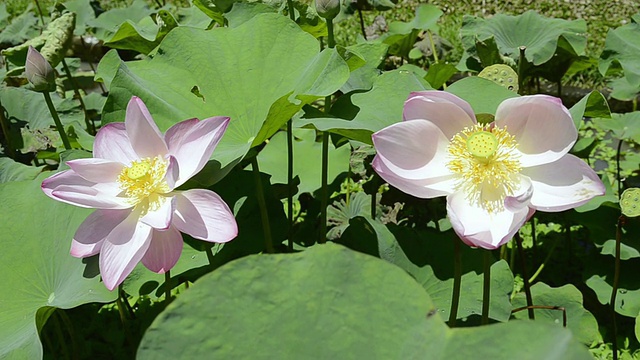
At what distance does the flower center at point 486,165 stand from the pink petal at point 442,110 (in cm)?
1

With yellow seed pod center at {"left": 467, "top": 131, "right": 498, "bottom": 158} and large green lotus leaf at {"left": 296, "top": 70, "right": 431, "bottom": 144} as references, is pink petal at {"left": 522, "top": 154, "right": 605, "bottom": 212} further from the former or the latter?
large green lotus leaf at {"left": 296, "top": 70, "right": 431, "bottom": 144}

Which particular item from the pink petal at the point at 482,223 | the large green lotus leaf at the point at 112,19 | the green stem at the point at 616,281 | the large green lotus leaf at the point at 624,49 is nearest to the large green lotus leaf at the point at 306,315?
the pink petal at the point at 482,223

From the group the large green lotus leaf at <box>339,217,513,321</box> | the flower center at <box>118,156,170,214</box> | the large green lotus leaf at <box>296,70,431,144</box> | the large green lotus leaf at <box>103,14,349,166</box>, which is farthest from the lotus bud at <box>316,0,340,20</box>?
the flower center at <box>118,156,170,214</box>

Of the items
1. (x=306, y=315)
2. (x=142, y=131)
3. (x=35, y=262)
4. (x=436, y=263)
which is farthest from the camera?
(x=436, y=263)

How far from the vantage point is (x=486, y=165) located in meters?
0.97

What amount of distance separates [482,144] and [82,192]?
1.93 feet

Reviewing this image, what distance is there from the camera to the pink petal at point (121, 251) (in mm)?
947

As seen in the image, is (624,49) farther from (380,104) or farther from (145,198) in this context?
(145,198)

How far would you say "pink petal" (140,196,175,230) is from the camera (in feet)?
3.06

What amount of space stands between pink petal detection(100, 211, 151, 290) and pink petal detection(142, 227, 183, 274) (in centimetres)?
3

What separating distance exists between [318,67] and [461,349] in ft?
2.24

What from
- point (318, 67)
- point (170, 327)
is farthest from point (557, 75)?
point (170, 327)

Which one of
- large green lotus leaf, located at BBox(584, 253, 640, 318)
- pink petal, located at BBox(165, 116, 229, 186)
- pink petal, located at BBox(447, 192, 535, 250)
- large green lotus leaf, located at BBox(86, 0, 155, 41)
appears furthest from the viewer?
large green lotus leaf, located at BBox(86, 0, 155, 41)

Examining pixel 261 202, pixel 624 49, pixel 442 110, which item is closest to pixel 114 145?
pixel 261 202
